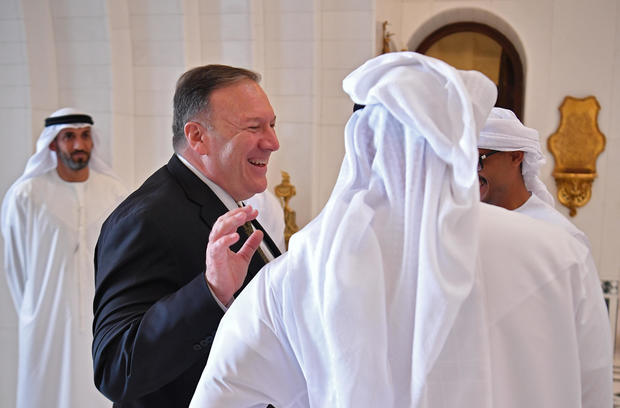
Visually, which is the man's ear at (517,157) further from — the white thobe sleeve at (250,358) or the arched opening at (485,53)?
the arched opening at (485,53)

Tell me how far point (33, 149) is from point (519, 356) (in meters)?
5.01

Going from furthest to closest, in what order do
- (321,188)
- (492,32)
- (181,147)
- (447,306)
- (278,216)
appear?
1. (492,32)
2. (321,188)
3. (278,216)
4. (181,147)
5. (447,306)

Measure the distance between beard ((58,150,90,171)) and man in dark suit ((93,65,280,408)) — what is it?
280 cm

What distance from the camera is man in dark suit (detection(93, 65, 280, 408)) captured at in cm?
166

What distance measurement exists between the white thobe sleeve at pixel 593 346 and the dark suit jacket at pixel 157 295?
979mm

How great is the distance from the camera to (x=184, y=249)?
1.94 m

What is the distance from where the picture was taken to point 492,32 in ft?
20.9

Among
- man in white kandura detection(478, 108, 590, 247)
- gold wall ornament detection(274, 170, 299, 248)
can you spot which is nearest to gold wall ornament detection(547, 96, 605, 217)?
gold wall ornament detection(274, 170, 299, 248)

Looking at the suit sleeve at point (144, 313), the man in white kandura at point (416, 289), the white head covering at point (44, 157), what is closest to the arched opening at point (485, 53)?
the white head covering at point (44, 157)

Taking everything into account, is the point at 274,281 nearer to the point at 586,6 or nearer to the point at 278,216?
the point at 278,216

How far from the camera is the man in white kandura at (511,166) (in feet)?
9.16

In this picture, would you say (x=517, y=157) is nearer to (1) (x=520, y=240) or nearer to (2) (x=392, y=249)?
(1) (x=520, y=240)

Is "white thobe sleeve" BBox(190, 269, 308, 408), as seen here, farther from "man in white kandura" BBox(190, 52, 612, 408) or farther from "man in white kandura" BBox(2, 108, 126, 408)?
"man in white kandura" BBox(2, 108, 126, 408)

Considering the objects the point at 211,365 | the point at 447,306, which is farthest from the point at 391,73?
the point at 211,365
